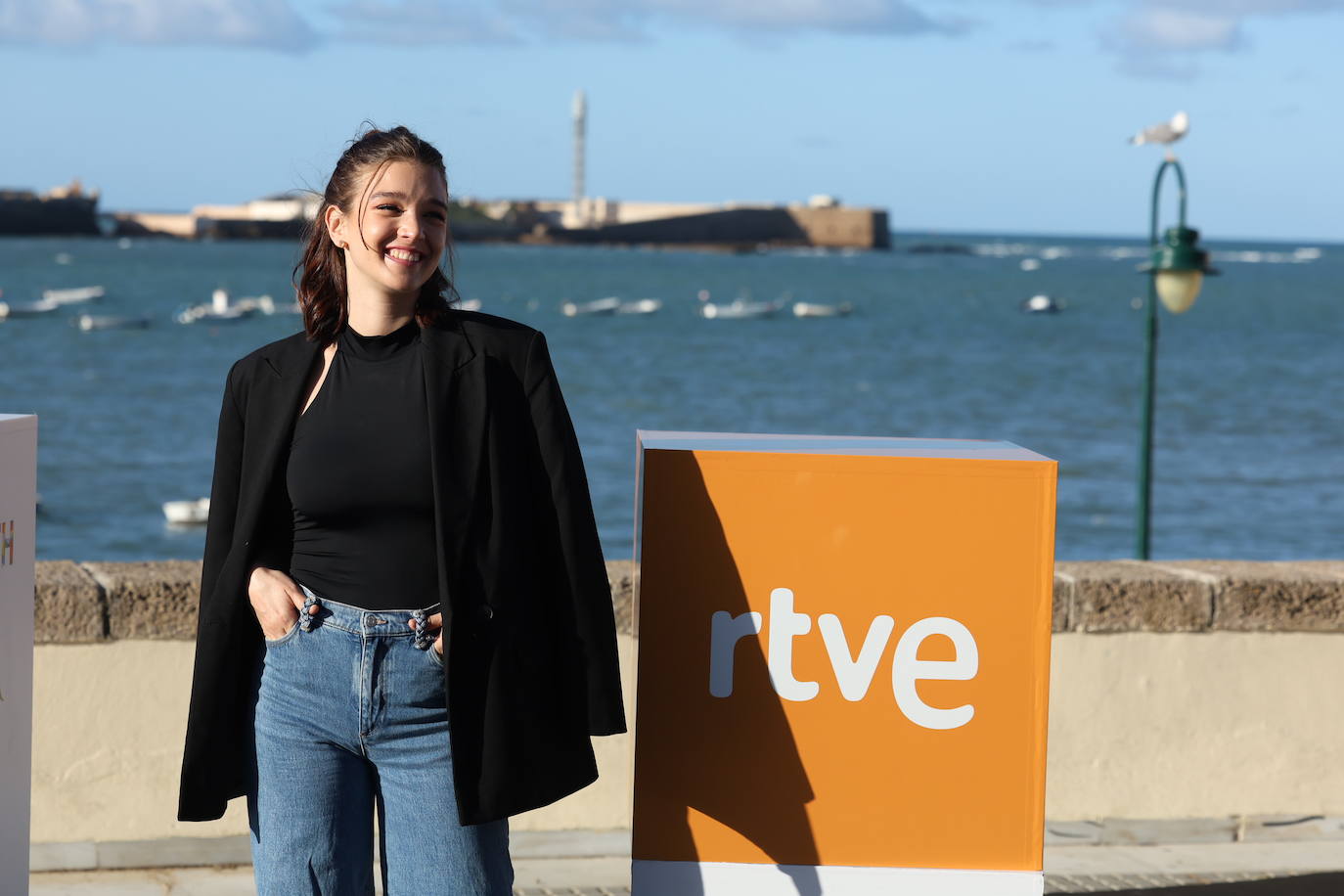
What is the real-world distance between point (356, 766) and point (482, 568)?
0.39 metres

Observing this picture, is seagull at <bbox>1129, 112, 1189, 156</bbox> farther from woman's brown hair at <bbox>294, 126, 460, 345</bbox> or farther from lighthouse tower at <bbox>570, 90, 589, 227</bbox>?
lighthouse tower at <bbox>570, 90, 589, 227</bbox>

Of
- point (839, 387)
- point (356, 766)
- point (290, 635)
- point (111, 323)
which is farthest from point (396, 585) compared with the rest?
point (111, 323)

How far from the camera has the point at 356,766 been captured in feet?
8.46

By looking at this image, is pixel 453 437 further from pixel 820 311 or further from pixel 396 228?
pixel 820 311

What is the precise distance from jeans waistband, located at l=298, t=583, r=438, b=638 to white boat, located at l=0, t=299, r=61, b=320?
219ft

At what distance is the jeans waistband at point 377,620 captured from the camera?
98.2 inches

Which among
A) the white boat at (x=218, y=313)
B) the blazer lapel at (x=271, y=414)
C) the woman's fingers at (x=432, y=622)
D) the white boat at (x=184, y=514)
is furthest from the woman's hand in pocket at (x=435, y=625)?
the white boat at (x=218, y=313)

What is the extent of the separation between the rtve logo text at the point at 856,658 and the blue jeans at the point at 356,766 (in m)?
0.53

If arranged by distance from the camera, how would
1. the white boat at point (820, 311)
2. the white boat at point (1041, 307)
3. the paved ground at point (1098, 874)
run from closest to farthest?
1. the paved ground at point (1098, 874)
2. the white boat at point (820, 311)
3. the white boat at point (1041, 307)

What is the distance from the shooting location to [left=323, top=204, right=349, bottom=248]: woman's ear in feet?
8.57

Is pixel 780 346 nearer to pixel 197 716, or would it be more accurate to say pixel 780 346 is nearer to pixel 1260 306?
pixel 1260 306

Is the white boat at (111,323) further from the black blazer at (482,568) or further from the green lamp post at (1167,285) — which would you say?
the black blazer at (482,568)

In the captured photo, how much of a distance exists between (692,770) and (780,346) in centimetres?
5849

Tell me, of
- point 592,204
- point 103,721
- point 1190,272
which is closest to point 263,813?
point 103,721
